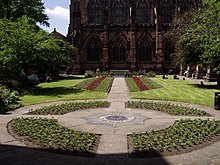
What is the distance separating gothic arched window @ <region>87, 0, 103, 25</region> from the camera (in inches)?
2300

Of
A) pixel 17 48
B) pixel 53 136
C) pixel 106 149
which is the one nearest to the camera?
pixel 106 149

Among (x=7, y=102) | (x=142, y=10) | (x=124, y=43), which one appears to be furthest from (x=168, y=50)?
(x=7, y=102)

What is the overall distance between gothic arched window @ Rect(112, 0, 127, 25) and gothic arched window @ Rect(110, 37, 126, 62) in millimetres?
6403

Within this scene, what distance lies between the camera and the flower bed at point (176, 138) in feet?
24.9

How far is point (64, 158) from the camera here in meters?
6.93

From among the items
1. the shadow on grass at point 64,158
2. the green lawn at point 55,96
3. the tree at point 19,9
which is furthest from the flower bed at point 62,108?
the tree at point 19,9

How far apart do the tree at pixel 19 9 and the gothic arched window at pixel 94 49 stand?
1617 centimetres

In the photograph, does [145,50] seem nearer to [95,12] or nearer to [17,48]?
[95,12]

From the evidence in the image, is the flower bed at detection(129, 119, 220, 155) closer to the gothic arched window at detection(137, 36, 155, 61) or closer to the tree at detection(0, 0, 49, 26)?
the tree at detection(0, 0, 49, 26)

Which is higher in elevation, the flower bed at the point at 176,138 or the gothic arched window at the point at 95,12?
the gothic arched window at the point at 95,12

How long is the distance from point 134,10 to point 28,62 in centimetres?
3754

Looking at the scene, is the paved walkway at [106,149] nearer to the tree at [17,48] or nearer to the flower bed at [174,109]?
A: the flower bed at [174,109]

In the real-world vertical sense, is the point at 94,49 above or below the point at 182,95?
above

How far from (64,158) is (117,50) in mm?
47762
